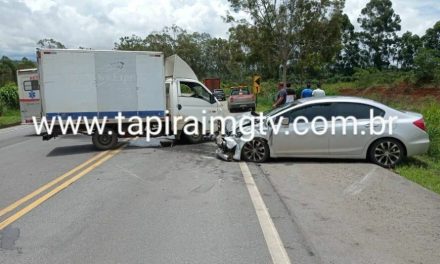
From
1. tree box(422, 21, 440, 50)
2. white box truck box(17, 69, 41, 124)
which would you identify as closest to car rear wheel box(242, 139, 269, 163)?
Result: white box truck box(17, 69, 41, 124)

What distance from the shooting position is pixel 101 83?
1309cm

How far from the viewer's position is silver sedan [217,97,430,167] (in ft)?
33.1

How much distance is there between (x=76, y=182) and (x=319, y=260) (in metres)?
5.53

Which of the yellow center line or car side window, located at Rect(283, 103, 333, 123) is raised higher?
car side window, located at Rect(283, 103, 333, 123)

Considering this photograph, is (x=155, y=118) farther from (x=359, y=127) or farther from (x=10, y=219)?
(x=10, y=219)

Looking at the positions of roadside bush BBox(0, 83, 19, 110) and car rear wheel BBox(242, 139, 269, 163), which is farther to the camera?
roadside bush BBox(0, 83, 19, 110)

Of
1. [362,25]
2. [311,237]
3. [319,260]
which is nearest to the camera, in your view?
[319,260]

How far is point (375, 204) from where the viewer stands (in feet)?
22.6

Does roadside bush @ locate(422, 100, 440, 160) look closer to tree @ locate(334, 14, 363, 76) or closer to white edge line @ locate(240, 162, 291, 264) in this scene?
white edge line @ locate(240, 162, 291, 264)

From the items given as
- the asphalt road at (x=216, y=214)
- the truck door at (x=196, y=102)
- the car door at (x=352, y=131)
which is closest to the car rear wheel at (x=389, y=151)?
the car door at (x=352, y=131)

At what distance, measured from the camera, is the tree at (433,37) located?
7800 cm

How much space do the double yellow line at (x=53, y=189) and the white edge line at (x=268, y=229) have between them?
3.32 metres

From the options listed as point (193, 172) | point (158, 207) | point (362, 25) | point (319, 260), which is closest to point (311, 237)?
point (319, 260)

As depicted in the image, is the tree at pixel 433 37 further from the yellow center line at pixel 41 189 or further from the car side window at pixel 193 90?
the yellow center line at pixel 41 189
